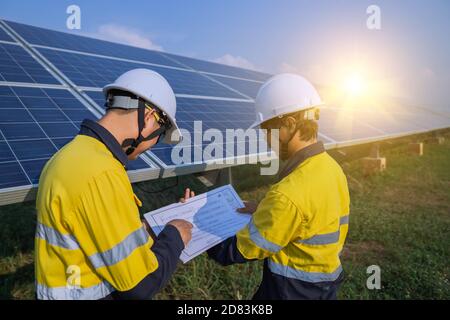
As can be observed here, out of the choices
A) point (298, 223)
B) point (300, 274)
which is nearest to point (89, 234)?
point (298, 223)

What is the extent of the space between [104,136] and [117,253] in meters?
0.68

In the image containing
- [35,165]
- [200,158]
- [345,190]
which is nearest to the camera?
[345,190]

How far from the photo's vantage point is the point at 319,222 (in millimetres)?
2062

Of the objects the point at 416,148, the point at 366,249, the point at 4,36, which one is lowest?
the point at 366,249

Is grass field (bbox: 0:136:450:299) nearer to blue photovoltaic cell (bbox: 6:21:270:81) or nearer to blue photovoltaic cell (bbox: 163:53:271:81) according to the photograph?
blue photovoltaic cell (bbox: 6:21:270:81)

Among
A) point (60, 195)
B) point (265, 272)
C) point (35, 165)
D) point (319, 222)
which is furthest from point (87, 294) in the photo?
point (35, 165)

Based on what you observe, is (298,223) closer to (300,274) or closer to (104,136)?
(300,274)

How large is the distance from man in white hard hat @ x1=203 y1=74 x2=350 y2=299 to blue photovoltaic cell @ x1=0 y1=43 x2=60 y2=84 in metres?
4.46

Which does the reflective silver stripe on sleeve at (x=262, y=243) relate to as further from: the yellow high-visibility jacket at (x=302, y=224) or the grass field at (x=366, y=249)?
the grass field at (x=366, y=249)

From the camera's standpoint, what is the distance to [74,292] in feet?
5.76

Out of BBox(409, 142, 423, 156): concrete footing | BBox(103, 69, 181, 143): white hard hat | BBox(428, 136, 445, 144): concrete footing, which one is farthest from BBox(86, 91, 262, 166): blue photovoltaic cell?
BBox(428, 136, 445, 144): concrete footing

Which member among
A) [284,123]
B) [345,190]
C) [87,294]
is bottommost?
[87,294]

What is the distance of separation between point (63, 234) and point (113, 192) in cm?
34
